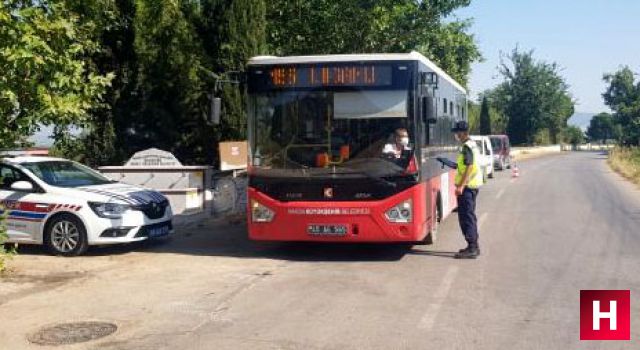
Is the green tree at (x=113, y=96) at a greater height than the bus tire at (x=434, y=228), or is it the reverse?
the green tree at (x=113, y=96)

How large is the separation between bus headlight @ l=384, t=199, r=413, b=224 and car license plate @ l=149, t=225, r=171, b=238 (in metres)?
4.05

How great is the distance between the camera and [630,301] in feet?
24.5

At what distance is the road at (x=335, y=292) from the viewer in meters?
6.31

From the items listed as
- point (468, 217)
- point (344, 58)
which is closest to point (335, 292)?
point (468, 217)

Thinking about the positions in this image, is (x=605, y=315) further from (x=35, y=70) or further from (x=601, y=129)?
(x=601, y=129)

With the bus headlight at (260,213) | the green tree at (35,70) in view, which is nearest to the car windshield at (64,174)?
the green tree at (35,70)

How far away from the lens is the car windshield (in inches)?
459

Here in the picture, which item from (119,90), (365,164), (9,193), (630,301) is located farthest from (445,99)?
(119,90)

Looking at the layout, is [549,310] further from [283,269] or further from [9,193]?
[9,193]

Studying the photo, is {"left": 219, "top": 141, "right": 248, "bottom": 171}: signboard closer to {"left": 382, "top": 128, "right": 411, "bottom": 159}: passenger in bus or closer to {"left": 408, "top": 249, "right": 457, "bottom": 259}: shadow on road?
{"left": 408, "top": 249, "right": 457, "bottom": 259}: shadow on road

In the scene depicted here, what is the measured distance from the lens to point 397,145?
988cm

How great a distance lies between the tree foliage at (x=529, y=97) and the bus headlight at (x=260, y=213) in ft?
218

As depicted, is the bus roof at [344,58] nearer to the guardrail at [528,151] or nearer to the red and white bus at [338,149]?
the red and white bus at [338,149]

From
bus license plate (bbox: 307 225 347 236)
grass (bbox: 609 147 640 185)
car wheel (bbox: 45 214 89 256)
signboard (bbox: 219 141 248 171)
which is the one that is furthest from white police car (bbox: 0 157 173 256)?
grass (bbox: 609 147 640 185)
